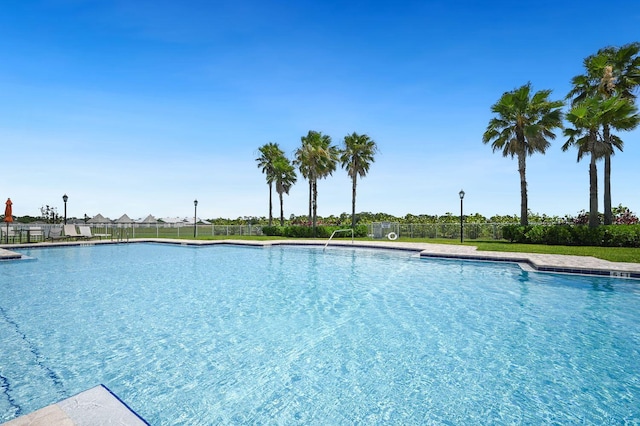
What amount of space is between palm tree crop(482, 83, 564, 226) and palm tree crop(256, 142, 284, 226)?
734 inches

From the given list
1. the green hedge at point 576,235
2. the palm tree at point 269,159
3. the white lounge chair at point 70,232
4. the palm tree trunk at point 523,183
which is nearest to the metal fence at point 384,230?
the white lounge chair at point 70,232

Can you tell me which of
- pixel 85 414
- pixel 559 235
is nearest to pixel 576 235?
pixel 559 235

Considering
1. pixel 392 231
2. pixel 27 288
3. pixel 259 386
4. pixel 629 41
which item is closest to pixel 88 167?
pixel 27 288

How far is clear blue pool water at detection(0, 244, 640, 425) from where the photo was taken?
122 inches

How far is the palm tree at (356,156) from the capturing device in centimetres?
2689

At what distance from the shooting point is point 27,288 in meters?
8.25

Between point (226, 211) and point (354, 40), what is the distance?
3653 centimetres

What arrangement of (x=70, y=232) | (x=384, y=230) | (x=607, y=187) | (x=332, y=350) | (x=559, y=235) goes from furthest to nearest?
(x=384, y=230), (x=70, y=232), (x=607, y=187), (x=559, y=235), (x=332, y=350)

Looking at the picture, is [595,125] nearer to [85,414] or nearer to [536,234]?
[536,234]

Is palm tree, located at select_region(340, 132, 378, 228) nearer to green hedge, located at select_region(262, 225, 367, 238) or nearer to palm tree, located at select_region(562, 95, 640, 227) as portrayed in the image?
green hedge, located at select_region(262, 225, 367, 238)

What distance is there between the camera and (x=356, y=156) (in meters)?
26.9

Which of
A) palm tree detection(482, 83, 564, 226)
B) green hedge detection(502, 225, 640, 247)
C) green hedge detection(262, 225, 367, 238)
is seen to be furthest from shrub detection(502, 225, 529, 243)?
green hedge detection(262, 225, 367, 238)

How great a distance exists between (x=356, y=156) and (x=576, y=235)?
1540 cm

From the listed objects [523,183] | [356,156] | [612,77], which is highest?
[612,77]
